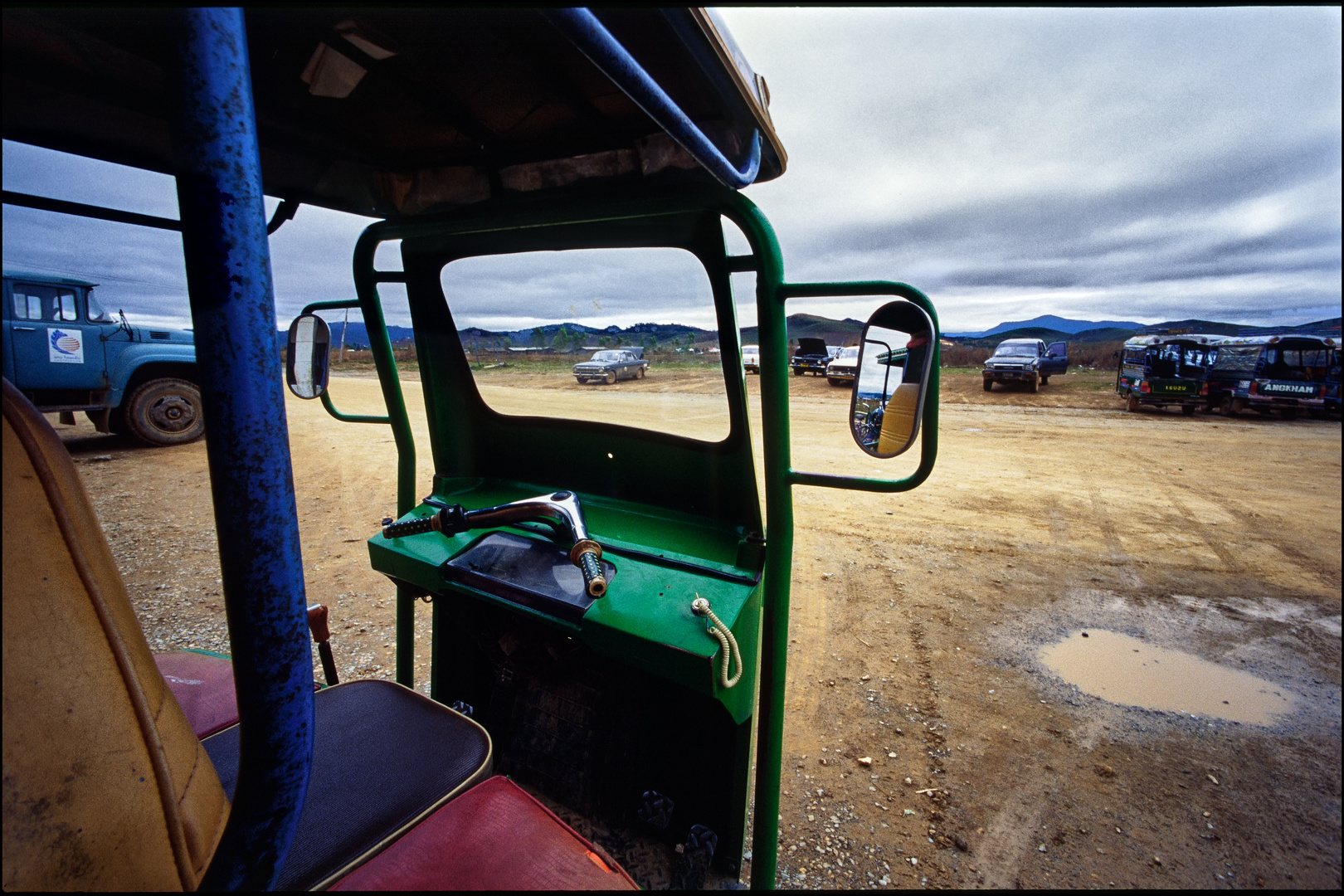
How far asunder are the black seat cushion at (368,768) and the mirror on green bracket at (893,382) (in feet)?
4.43

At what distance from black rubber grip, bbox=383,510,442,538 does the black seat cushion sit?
47 cm

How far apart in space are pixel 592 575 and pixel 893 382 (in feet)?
3.16

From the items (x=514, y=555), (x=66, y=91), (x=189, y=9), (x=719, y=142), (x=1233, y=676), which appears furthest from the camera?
(x=1233, y=676)

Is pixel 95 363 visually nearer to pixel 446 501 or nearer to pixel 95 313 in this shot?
pixel 95 313

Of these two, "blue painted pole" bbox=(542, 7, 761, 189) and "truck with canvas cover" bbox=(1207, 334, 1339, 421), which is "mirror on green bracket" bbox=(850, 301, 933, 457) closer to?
"blue painted pole" bbox=(542, 7, 761, 189)

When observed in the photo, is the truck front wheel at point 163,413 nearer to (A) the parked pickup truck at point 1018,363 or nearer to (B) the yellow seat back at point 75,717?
(B) the yellow seat back at point 75,717

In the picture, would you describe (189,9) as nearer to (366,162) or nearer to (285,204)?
(366,162)

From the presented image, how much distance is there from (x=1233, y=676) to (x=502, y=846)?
424 cm

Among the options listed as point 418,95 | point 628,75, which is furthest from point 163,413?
point 628,75

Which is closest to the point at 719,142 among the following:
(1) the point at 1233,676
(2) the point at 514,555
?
(2) the point at 514,555

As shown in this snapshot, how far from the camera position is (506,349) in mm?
2420

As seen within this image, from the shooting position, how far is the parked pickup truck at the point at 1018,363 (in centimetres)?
1885

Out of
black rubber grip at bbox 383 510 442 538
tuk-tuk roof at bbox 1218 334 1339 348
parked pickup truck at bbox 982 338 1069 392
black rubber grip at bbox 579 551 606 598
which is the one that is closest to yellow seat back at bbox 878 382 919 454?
black rubber grip at bbox 579 551 606 598

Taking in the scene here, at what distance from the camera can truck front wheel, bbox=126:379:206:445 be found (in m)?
8.90
